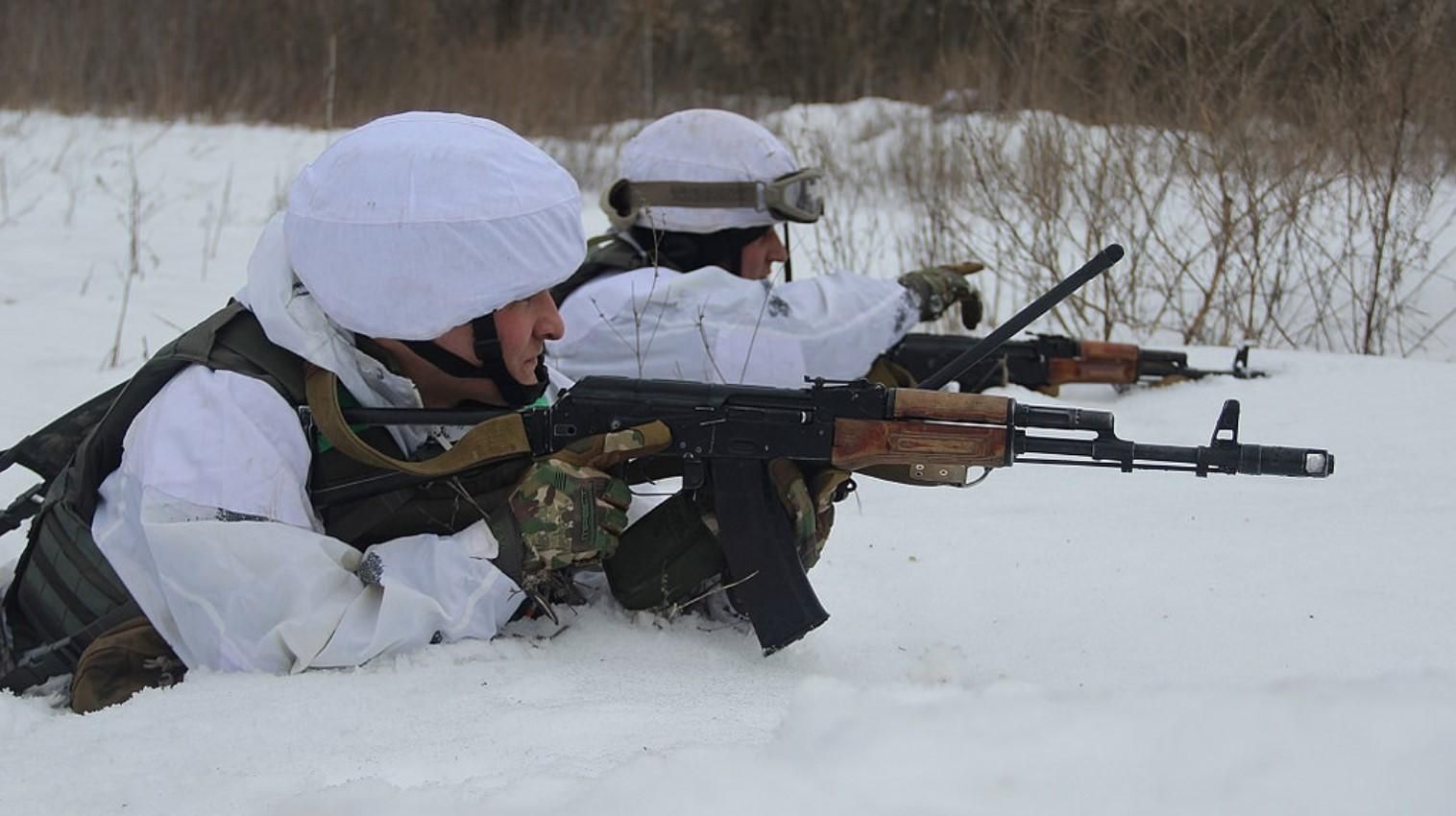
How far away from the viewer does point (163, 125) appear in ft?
33.3

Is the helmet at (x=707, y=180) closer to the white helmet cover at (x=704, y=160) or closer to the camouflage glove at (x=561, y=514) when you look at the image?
the white helmet cover at (x=704, y=160)

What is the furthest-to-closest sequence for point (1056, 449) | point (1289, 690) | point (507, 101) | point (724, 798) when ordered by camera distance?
point (507, 101), point (1056, 449), point (1289, 690), point (724, 798)

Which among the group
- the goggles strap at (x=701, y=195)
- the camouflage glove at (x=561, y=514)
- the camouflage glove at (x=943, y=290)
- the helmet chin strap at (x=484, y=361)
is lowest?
the camouflage glove at (x=561, y=514)

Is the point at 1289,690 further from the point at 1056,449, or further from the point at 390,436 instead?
the point at 390,436

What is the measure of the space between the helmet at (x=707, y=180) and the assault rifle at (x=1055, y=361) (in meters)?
0.72

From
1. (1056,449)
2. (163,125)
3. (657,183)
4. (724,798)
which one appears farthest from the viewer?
(163,125)

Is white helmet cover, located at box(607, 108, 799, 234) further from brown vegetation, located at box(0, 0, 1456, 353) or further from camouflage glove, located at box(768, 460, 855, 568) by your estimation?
camouflage glove, located at box(768, 460, 855, 568)

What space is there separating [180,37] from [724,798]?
1148 cm

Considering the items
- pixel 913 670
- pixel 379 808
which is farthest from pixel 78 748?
pixel 913 670

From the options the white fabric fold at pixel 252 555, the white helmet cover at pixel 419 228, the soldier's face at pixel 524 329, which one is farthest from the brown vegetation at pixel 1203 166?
the white fabric fold at pixel 252 555

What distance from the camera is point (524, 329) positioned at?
2303 mm

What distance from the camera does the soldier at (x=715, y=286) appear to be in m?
3.76

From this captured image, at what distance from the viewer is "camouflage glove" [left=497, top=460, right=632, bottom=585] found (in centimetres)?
220

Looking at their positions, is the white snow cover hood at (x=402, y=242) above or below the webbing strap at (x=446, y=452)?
above
